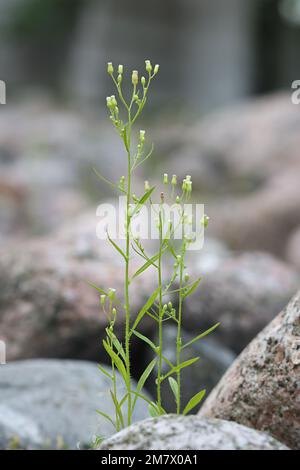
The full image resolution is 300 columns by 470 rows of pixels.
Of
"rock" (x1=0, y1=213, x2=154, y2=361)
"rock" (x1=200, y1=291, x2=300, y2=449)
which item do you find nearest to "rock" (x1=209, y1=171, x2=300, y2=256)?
Result: "rock" (x1=0, y1=213, x2=154, y2=361)

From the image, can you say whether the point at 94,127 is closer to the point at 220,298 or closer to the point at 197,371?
the point at 220,298

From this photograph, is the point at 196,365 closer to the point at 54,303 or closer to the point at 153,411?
the point at 54,303

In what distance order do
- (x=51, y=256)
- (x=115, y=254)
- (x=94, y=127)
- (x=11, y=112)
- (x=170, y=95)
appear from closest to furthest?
1. (x=51, y=256)
2. (x=115, y=254)
3. (x=94, y=127)
4. (x=11, y=112)
5. (x=170, y=95)

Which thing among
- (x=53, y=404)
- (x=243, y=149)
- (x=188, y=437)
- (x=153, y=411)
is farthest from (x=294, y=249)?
(x=188, y=437)

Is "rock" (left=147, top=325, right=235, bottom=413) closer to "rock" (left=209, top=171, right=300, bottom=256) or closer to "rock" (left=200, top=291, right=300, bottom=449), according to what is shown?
"rock" (left=200, top=291, right=300, bottom=449)
